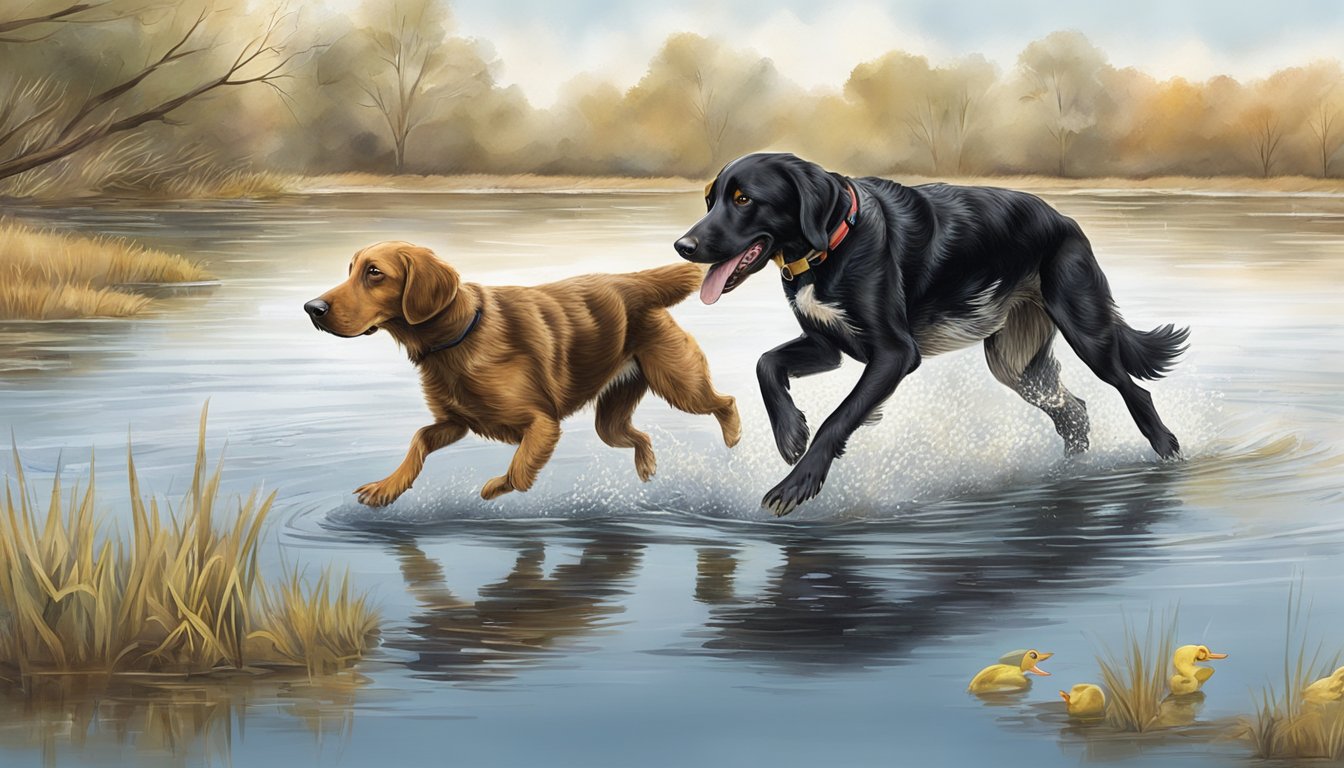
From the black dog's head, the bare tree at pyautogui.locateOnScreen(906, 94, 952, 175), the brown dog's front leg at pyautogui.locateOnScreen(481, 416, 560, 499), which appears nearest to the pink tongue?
the black dog's head

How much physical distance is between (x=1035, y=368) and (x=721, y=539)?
91.9 inches

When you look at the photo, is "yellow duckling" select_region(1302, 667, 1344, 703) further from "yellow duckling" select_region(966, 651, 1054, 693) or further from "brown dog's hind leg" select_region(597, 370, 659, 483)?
"brown dog's hind leg" select_region(597, 370, 659, 483)

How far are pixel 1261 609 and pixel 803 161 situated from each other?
7.95 feet

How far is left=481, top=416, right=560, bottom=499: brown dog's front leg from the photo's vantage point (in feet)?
20.9

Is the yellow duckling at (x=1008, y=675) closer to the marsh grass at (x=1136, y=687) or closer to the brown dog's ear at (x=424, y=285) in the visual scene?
the marsh grass at (x=1136, y=687)

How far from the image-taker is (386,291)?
606 centimetres

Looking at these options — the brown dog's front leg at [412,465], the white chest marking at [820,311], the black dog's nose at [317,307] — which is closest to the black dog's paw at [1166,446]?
the white chest marking at [820,311]

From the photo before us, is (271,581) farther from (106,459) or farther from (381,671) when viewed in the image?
(106,459)

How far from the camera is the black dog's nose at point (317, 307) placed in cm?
593

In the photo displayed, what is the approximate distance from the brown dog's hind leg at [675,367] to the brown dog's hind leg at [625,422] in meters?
0.13

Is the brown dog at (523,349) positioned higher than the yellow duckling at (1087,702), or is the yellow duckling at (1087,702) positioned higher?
the brown dog at (523,349)

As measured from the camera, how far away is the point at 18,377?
945 centimetres

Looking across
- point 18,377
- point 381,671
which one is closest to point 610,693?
point 381,671

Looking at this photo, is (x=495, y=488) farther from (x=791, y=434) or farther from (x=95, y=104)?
(x=95, y=104)
